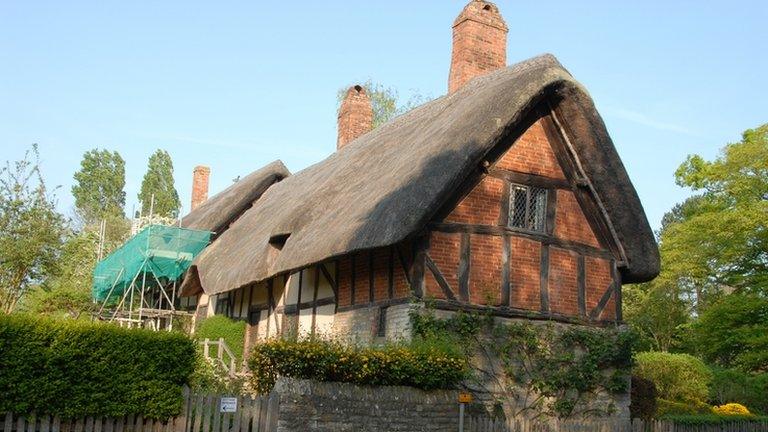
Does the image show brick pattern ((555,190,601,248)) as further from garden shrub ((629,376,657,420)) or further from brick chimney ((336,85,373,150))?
brick chimney ((336,85,373,150))

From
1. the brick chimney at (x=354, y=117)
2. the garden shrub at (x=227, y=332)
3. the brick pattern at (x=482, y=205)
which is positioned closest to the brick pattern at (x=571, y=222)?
the brick pattern at (x=482, y=205)

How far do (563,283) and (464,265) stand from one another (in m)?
2.23

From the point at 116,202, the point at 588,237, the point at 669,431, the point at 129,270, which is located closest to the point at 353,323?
the point at 588,237

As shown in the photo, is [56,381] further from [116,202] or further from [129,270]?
[116,202]

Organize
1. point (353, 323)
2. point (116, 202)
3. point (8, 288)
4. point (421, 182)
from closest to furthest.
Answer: point (421, 182), point (353, 323), point (8, 288), point (116, 202)

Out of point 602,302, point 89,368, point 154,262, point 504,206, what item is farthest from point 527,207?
point 154,262

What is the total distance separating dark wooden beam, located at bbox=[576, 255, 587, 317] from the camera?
53.9ft

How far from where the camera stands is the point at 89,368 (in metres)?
11.4

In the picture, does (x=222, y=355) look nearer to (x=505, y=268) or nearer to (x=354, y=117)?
(x=505, y=268)

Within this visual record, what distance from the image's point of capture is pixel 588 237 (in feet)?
55.4

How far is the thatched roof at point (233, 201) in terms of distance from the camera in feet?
92.8

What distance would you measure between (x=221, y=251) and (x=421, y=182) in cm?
1050

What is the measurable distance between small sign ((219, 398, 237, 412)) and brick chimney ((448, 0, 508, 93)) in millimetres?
12099

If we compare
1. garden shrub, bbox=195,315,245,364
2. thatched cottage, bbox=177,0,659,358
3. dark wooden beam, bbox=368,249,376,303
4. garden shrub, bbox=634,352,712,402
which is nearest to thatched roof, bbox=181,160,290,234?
garden shrub, bbox=195,315,245,364
